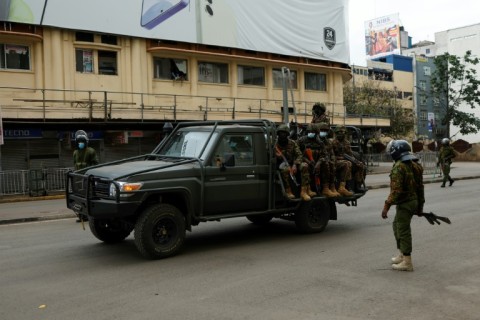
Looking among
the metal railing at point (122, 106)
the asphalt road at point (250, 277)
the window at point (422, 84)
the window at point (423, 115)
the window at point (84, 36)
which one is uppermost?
the window at point (422, 84)

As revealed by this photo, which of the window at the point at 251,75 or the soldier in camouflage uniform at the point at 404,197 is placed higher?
the window at the point at 251,75

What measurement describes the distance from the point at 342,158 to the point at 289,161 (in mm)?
1511

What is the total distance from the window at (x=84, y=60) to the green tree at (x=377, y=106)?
2734cm

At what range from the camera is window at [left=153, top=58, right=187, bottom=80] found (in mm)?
25809

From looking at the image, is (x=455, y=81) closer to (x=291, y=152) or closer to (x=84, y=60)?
(x=84, y=60)

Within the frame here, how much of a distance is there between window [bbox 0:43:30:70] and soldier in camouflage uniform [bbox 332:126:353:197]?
1691 centimetres

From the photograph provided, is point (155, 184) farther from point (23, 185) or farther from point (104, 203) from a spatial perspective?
point (23, 185)

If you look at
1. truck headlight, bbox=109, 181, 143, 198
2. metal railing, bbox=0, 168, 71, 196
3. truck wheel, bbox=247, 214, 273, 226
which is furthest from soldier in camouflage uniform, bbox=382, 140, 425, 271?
metal railing, bbox=0, 168, 71, 196

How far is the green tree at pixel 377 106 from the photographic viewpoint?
1797 inches

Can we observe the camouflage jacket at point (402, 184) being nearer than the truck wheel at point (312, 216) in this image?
Yes

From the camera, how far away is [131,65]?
24516 millimetres

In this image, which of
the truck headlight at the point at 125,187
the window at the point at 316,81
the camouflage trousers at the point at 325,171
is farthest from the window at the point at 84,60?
the truck headlight at the point at 125,187

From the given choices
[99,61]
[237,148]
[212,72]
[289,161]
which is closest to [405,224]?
[289,161]

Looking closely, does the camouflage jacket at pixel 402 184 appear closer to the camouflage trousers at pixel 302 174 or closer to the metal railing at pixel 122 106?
the camouflage trousers at pixel 302 174
